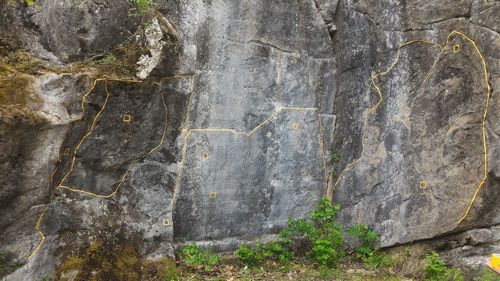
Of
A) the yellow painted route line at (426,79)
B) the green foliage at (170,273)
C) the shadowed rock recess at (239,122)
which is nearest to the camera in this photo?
the shadowed rock recess at (239,122)

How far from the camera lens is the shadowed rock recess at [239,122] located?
5648 millimetres

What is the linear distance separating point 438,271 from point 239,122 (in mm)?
2859

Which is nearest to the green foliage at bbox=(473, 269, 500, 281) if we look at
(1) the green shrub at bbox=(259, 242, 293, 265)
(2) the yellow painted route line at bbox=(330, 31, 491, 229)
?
(2) the yellow painted route line at bbox=(330, 31, 491, 229)

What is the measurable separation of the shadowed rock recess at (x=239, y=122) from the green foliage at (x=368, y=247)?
120 millimetres

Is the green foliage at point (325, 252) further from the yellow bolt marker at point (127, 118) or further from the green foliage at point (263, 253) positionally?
the yellow bolt marker at point (127, 118)

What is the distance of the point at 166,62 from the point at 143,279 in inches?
97.5

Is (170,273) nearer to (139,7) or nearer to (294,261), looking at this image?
(294,261)

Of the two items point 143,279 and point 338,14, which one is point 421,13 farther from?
point 143,279

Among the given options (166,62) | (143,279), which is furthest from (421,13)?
(143,279)

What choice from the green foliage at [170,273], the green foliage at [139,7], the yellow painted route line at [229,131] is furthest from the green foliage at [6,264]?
A: the green foliage at [139,7]

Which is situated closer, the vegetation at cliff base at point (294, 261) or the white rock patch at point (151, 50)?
the vegetation at cliff base at point (294, 261)

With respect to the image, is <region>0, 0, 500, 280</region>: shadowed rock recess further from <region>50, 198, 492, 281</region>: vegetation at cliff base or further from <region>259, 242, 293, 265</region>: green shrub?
<region>259, 242, 293, 265</region>: green shrub

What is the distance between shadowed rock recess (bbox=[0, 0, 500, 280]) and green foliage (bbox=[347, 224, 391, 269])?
12cm

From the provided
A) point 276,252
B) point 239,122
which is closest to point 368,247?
point 276,252
